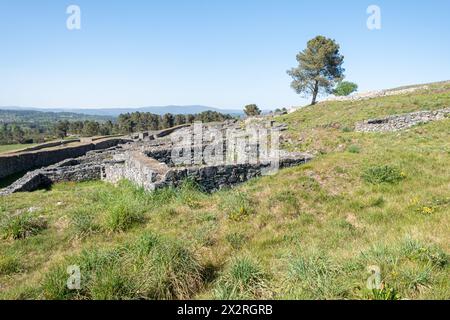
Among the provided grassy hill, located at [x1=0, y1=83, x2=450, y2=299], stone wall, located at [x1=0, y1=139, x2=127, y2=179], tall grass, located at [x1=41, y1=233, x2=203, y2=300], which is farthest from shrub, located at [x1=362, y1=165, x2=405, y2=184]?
stone wall, located at [x1=0, y1=139, x2=127, y2=179]

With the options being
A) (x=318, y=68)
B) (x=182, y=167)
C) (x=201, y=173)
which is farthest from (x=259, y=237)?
(x=318, y=68)

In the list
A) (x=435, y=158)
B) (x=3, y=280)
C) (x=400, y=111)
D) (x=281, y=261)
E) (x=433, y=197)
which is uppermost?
(x=400, y=111)

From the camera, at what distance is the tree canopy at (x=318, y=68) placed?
4709 centimetres

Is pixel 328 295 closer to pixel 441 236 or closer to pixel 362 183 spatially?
pixel 441 236

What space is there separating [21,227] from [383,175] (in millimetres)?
10626

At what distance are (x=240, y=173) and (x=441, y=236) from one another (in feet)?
21.9

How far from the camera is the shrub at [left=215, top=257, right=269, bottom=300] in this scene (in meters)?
4.38

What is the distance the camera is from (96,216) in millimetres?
8031

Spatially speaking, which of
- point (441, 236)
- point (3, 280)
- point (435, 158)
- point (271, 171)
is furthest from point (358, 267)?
point (435, 158)

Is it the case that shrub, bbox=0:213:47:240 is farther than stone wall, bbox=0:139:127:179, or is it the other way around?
stone wall, bbox=0:139:127:179

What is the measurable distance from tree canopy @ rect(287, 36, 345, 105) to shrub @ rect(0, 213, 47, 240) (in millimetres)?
46661

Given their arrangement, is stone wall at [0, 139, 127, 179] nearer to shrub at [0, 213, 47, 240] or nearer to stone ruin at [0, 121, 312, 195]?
stone ruin at [0, 121, 312, 195]

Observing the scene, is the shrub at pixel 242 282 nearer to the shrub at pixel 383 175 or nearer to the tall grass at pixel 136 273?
the tall grass at pixel 136 273

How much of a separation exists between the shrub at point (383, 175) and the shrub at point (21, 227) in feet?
32.2
